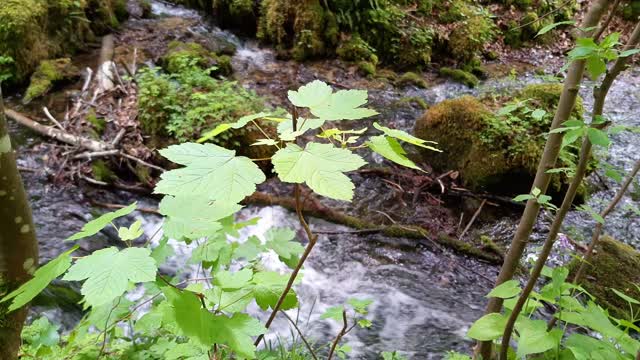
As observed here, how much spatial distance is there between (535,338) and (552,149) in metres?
0.77

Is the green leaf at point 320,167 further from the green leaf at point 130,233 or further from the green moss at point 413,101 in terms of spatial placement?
the green moss at point 413,101

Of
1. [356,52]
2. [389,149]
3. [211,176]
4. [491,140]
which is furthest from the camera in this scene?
[356,52]

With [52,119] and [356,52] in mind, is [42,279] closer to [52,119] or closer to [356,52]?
[52,119]

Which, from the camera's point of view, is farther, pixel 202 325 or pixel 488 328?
pixel 488 328

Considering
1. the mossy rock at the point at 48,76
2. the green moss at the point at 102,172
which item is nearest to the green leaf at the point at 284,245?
the green moss at the point at 102,172

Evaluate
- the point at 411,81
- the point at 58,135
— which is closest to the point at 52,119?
the point at 58,135

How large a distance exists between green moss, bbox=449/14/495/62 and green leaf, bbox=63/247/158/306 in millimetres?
9403

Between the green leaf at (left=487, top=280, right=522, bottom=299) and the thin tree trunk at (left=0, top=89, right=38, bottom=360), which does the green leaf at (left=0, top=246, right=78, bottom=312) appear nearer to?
the thin tree trunk at (left=0, top=89, right=38, bottom=360)

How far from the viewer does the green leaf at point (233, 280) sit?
46.1 inches

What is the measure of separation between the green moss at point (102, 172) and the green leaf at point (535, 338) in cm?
450

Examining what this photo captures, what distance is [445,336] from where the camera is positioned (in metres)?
3.45

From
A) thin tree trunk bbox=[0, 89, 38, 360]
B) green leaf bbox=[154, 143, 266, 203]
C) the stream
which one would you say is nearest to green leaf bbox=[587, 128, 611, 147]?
green leaf bbox=[154, 143, 266, 203]

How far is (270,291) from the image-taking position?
1.27m

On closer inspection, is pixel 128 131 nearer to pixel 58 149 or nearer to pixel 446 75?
pixel 58 149
